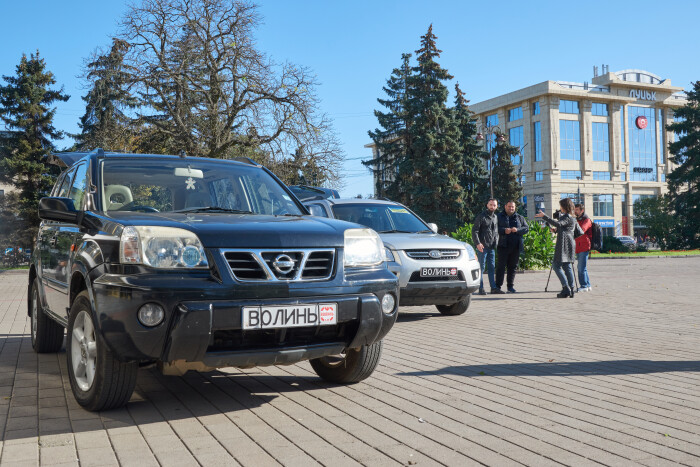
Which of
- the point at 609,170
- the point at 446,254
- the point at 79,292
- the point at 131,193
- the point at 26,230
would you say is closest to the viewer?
the point at 79,292

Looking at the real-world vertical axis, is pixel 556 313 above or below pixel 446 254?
below

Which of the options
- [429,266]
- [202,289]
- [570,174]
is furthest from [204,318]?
[570,174]

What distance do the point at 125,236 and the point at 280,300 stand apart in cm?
101

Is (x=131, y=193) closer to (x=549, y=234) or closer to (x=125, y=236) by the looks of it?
(x=125, y=236)

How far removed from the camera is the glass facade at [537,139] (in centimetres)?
8306

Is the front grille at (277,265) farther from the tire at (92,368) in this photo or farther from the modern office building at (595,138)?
the modern office building at (595,138)

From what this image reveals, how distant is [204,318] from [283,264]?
0.59 meters

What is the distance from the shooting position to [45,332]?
6.67m

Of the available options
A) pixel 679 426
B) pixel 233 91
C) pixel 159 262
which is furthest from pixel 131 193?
pixel 233 91

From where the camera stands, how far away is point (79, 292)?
184 inches

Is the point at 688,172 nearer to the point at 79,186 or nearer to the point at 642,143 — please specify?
the point at 642,143

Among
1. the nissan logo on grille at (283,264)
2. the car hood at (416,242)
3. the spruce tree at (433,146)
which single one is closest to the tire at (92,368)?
the nissan logo on grille at (283,264)

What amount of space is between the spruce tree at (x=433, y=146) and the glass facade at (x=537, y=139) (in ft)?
104

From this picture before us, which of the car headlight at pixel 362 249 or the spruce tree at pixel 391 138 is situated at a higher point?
the spruce tree at pixel 391 138
